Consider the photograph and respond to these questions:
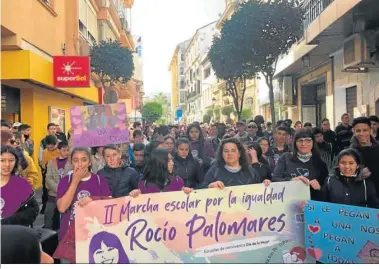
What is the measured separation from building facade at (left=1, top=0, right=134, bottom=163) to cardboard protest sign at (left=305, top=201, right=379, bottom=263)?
25.9ft

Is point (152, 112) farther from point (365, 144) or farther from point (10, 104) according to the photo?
point (365, 144)

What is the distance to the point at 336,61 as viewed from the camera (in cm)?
1608

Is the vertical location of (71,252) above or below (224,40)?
below

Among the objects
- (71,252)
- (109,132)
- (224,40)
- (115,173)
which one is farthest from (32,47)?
(71,252)

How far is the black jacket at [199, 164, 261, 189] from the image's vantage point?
15.1 feet

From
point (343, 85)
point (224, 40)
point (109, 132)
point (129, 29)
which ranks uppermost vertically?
point (129, 29)

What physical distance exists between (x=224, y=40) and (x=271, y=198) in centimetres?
1085

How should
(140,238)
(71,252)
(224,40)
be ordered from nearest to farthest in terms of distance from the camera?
(140,238) < (71,252) < (224,40)

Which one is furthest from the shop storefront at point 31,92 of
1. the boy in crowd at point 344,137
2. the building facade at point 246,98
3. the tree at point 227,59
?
the building facade at point 246,98

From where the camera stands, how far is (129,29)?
132 ft

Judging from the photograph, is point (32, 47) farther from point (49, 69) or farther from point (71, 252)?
point (71, 252)

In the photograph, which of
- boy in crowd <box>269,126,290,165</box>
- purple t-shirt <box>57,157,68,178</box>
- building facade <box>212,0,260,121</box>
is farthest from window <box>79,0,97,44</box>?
boy in crowd <box>269,126,290,165</box>

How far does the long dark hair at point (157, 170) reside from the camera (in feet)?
15.4

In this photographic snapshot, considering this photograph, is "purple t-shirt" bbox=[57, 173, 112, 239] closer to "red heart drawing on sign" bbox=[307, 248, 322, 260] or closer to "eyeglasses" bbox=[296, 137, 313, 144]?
"red heart drawing on sign" bbox=[307, 248, 322, 260]
